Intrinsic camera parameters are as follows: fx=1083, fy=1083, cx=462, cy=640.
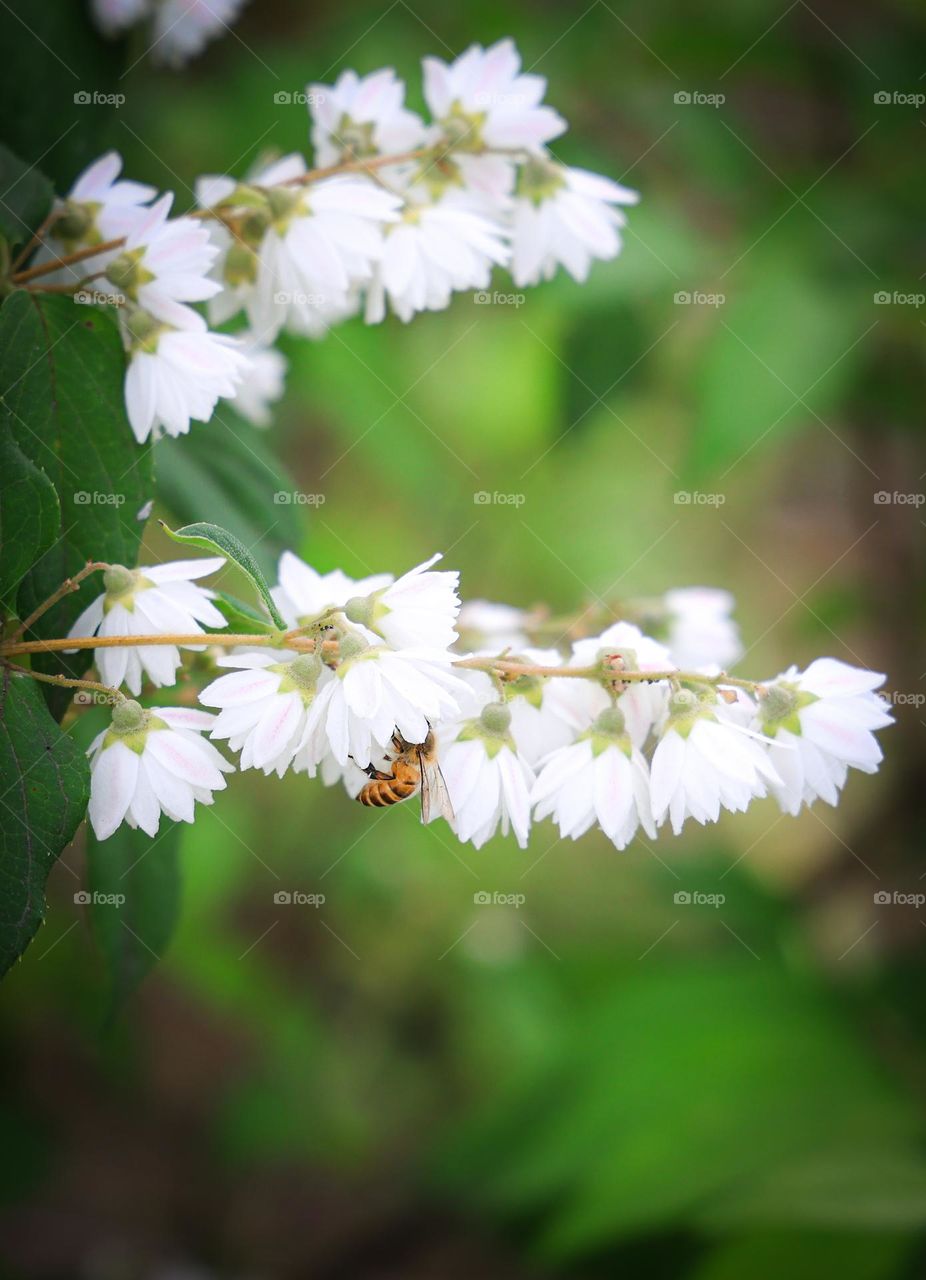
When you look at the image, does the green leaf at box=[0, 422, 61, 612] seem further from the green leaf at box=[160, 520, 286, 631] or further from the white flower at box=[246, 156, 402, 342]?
the white flower at box=[246, 156, 402, 342]

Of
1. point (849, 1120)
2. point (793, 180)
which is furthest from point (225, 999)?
point (793, 180)

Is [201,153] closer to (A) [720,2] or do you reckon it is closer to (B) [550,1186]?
(A) [720,2]

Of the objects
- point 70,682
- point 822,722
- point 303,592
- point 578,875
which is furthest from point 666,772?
point 578,875

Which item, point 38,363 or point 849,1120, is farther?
point 849,1120

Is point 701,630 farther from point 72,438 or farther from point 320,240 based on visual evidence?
point 72,438

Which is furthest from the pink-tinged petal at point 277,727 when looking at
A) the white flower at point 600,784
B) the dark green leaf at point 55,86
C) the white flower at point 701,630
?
the dark green leaf at point 55,86

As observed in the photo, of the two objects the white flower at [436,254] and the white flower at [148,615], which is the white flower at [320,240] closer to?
the white flower at [436,254]

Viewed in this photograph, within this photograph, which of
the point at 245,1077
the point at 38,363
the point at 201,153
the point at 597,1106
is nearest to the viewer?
the point at 38,363
